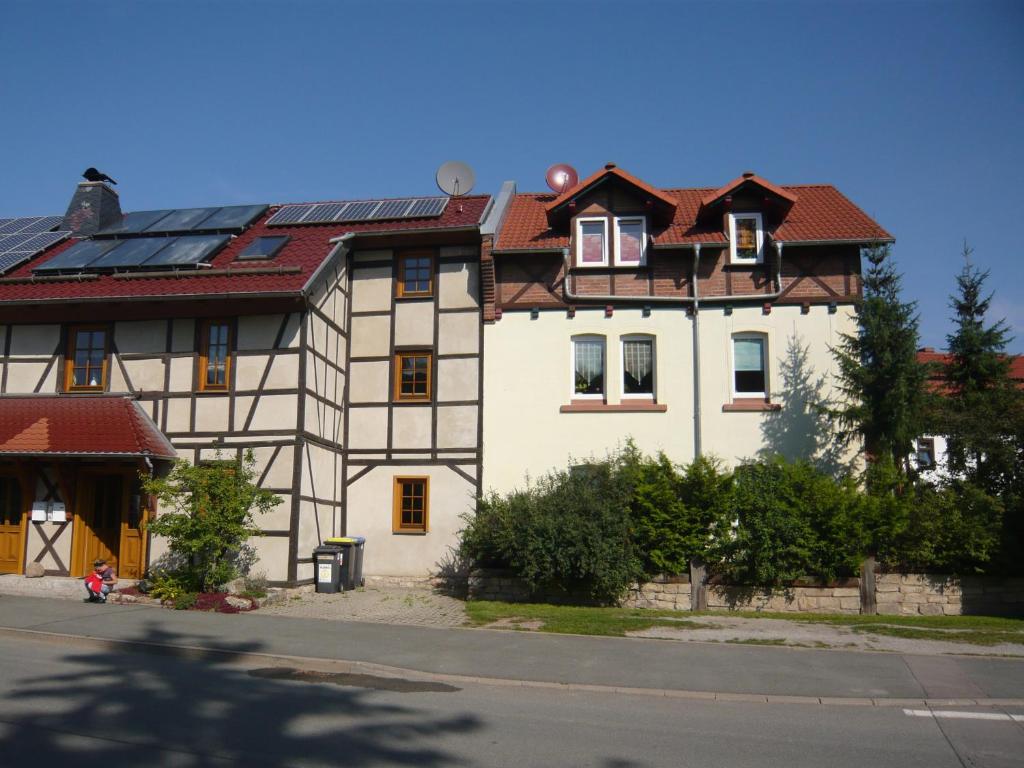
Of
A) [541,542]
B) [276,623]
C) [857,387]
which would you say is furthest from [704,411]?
[276,623]

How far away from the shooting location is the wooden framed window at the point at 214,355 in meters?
19.0

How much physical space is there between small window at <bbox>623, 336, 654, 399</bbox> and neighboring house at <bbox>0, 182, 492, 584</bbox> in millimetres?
3535

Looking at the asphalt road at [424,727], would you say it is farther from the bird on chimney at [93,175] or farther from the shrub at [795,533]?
the bird on chimney at [93,175]

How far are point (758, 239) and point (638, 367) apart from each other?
407 cm

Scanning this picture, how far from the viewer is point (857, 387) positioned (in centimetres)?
1823

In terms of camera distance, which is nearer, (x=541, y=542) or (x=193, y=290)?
(x=541, y=542)

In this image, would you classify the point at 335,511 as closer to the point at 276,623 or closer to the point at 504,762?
the point at 276,623

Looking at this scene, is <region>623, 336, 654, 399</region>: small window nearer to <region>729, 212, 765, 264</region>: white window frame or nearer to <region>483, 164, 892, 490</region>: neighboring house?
<region>483, 164, 892, 490</region>: neighboring house

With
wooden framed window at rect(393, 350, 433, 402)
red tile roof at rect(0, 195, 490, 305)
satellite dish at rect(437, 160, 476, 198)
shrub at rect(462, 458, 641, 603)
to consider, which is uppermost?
satellite dish at rect(437, 160, 476, 198)

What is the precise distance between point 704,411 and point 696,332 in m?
1.85

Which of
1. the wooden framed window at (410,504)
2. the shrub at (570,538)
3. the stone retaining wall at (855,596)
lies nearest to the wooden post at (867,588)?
the stone retaining wall at (855,596)

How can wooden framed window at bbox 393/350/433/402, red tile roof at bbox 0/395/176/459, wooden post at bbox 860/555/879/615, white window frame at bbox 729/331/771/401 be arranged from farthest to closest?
wooden framed window at bbox 393/350/433/402 → white window frame at bbox 729/331/771/401 → red tile roof at bbox 0/395/176/459 → wooden post at bbox 860/555/879/615

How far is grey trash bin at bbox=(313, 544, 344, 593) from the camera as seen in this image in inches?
720

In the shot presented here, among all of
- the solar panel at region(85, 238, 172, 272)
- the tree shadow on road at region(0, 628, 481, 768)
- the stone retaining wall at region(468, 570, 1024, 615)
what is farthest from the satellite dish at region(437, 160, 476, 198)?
the tree shadow on road at region(0, 628, 481, 768)
